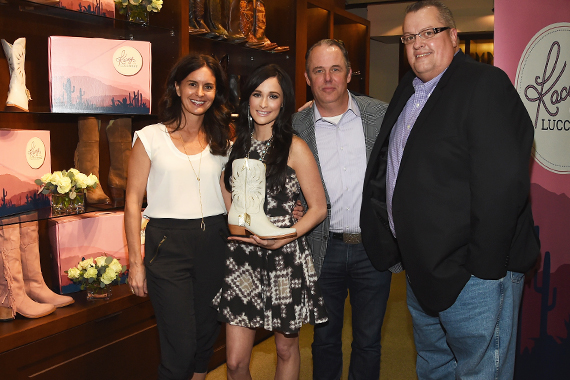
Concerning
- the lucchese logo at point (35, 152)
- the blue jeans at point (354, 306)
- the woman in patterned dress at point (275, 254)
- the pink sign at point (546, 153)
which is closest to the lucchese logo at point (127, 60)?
the lucchese logo at point (35, 152)

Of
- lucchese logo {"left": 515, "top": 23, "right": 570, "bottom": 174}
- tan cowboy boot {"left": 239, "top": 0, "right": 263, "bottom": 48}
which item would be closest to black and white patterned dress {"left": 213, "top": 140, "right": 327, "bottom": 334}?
lucchese logo {"left": 515, "top": 23, "right": 570, "bottom": 174}

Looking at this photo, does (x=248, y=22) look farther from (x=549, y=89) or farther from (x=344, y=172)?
(x=549, y=89)

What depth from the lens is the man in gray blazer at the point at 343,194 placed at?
249 centimetres

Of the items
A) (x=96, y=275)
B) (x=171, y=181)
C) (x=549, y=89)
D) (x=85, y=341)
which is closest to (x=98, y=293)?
(x=96, y=275)

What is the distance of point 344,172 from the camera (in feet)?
8.21

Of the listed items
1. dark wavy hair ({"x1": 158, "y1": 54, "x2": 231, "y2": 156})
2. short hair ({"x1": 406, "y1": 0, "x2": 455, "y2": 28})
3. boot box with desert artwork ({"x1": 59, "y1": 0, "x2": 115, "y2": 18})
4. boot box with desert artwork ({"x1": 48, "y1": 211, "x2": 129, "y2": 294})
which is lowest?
boot box with desert artwork ({"x1": 48, "y1": 211, "x2": 129, "y2": 294})

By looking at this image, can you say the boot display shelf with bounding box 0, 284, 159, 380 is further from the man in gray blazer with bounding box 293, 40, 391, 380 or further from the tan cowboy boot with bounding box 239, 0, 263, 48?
the tan cowboy boot with bounding box 239, 0, 263, 48

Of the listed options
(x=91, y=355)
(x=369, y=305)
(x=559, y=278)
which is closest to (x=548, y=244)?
(x=559, y=278)

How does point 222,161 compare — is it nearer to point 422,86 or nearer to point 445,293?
point 422,86

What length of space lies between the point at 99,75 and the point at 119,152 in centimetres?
46

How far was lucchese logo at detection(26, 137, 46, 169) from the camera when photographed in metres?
2.51

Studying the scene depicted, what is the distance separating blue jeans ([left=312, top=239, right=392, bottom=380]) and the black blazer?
518 mm

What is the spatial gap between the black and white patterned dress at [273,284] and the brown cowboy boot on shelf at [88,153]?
101cm

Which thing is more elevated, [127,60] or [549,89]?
[127,60]
